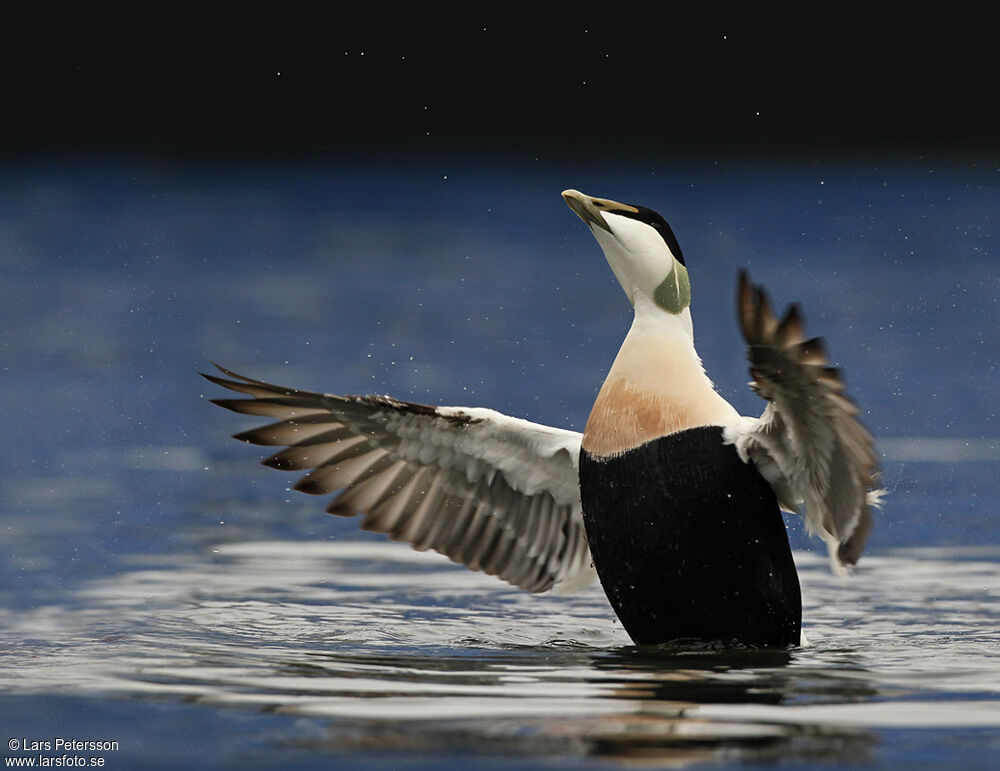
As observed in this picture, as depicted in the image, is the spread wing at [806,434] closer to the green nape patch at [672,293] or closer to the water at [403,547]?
the water at [403,547]

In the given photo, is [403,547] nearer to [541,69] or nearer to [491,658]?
[491,658]

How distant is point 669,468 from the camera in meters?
6.63

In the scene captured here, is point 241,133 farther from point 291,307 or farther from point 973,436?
point 973,436

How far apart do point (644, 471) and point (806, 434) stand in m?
0.71

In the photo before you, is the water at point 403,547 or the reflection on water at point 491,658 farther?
the water at point 403,547

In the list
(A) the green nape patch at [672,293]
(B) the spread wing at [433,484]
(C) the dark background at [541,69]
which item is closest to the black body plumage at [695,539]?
(A) the green nape patch at [672,293]

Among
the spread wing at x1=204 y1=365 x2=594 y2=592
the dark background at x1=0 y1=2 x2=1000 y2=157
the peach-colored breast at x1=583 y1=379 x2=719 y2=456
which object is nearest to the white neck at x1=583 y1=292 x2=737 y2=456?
the peach-colored breast at x1=583 y1=379 x2=719 y2=456

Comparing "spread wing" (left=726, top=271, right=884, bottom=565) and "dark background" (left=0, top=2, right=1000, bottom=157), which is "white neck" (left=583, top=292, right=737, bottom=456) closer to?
"spread wing" (left=726, top=271, right=884, bottom=565)

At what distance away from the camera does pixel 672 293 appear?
7.05 metres

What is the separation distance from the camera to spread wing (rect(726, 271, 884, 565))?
555cm

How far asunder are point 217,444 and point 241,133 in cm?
1569

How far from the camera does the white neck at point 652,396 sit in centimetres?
670

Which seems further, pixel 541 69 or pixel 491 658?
pixel 541 69

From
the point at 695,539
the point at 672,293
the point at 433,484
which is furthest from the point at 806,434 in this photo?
the point at 433,484
